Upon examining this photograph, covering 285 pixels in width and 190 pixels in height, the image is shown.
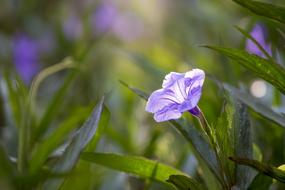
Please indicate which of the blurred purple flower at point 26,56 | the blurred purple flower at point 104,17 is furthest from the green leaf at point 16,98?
the blurred purple flower at point 104,17

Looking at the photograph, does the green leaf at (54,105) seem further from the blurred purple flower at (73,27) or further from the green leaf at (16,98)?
the blurred purple flower at (73,27)

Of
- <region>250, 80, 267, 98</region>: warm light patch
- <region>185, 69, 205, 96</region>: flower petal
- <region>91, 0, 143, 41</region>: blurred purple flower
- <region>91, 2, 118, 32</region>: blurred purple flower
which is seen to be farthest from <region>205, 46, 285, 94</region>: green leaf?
<region>91, 0, 143, 41</region>: blurred purple flower

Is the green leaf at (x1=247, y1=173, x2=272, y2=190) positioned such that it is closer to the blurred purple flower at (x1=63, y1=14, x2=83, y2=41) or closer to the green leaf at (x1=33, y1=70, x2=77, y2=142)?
the green leaf at (x1=33, y1=70, x2=77, y2=142)

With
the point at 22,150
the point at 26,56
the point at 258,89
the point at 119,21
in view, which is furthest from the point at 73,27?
the point at 22,150

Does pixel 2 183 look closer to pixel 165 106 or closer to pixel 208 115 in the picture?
pixel 165 106

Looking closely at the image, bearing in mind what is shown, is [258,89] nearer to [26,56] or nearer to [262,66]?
[262,66]

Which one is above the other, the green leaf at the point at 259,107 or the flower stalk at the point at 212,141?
the green leaf at the point at 259,107
